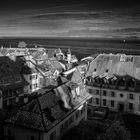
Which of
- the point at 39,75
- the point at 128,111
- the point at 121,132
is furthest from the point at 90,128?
the point at 39,75

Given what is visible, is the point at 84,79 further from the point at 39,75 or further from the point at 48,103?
the point at 48,103

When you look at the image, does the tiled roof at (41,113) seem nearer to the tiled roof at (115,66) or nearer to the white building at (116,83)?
the white building at (116,83)

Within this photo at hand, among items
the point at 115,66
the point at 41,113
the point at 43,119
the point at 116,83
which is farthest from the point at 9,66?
the point at 43,119

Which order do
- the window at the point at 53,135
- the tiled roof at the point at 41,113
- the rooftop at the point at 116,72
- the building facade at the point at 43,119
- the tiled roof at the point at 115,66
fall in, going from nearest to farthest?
the building facade at the point at 43,119, the tiled roof at the point at 41,113, the window at the point at 53,135, the rooftop at the point at 116,72, the tiled roof at the point at 115,66

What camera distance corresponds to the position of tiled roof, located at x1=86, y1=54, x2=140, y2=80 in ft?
111

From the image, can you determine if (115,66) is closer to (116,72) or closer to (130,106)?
(116,72)

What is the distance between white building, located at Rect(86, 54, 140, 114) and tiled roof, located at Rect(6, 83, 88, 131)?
1317 centimetres

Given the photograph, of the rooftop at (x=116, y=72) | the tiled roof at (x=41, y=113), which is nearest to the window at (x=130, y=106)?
the rooftop at (x=116, y=72)

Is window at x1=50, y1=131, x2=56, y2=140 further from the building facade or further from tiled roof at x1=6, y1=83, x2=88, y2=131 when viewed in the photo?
tiled roof at x1=6, y1=83, x2=88, y2=131

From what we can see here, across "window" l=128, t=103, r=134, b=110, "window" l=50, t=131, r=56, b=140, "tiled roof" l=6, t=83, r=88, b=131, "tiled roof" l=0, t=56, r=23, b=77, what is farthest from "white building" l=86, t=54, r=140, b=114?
"window" l=50, t=131, r=56, b=140

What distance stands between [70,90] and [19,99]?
41.1ft

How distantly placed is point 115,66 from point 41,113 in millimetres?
19471

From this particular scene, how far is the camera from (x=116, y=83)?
3309 centimetres

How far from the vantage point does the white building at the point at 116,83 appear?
3206 cm
